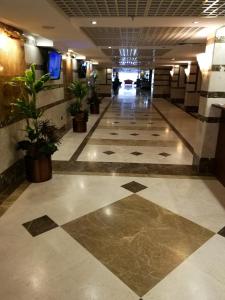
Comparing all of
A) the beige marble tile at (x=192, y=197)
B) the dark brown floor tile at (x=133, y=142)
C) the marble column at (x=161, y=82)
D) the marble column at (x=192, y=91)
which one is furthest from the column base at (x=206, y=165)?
the marble column at (x=161, y=82)

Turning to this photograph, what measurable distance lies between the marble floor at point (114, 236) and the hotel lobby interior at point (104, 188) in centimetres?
1

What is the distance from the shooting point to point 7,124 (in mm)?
3367

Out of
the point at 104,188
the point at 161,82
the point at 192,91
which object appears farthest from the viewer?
the point at 161,82

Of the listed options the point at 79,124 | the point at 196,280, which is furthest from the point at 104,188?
the point at 79,124

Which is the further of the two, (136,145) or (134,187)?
(136,145)

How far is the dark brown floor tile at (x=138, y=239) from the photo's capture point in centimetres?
199

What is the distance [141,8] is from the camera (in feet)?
9.01

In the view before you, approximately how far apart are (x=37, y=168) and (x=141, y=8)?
2.49 metres

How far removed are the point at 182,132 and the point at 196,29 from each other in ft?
12.3

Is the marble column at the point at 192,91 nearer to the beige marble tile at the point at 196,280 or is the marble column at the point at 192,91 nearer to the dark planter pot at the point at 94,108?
the dark planter pot at the point at 94,108

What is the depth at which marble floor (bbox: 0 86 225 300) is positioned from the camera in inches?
72.4

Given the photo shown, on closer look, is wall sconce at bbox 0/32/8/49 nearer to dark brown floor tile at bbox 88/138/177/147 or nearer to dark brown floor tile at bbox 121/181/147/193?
dark brown floor tile at bbox 121/181/147/193

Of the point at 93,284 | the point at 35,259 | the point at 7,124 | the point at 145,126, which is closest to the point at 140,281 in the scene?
the point at 93,284

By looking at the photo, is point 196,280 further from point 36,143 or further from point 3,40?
point 3,40
